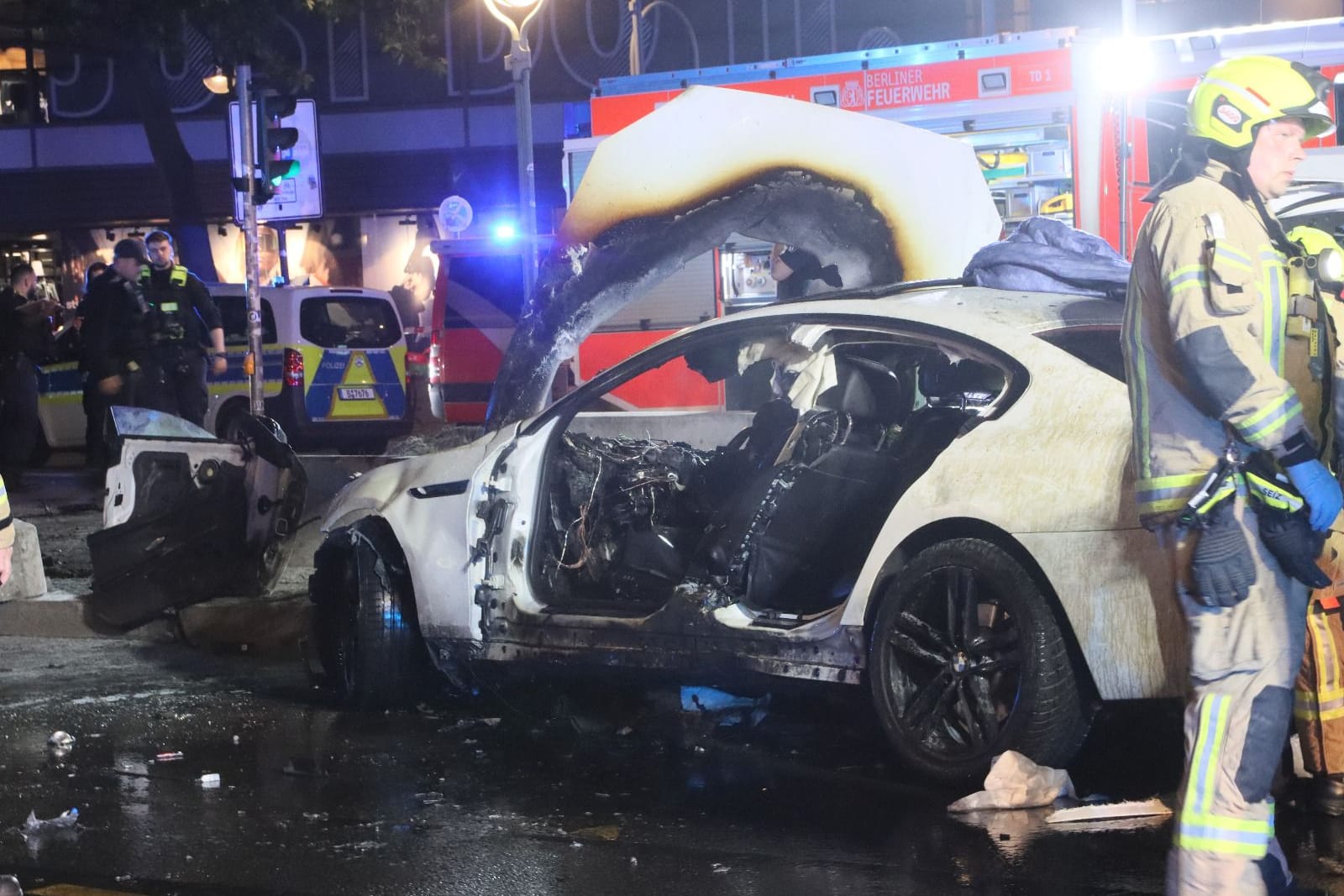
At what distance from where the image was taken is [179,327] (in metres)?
11.4

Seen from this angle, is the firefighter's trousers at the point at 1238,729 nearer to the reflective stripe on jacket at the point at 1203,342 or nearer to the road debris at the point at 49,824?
the reflective stripe on jacket at the point at 1203,342

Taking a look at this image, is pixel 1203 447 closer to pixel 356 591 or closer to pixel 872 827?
→ pixel 872 827

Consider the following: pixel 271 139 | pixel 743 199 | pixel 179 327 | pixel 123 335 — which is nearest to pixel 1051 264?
pixel 743 199

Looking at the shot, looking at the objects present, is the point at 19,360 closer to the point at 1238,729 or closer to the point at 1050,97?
the point at 1050,97

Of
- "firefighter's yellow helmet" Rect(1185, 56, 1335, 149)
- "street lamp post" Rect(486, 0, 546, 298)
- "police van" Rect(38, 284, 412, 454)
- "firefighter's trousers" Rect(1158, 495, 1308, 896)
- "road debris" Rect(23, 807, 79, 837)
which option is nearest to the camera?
"firefighter's trousers" Rect(1158, 495, 1308, 896)

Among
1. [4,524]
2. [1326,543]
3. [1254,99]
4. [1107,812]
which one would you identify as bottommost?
[1107,812]

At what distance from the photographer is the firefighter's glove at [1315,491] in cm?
329

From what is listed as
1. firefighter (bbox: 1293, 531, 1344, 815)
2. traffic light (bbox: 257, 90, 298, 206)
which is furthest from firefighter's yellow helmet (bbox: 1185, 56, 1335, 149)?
traffic light (bbox: 257, 90, 298, 206)

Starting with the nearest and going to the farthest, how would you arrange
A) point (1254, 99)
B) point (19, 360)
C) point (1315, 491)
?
point (1315, 491) < point (1254, 99) < point (19, 360)

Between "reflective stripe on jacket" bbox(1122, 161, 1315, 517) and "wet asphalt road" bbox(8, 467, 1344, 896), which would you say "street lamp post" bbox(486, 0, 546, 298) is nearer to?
"wet asphalt road" bbox(8, 467, 1344, 896)

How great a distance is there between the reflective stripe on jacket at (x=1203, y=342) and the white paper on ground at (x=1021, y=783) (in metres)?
1.10

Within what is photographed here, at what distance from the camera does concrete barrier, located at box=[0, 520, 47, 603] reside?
8.51 metres

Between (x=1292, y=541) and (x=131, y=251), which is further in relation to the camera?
(x=131, y=251)

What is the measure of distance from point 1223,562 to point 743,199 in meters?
4.67
